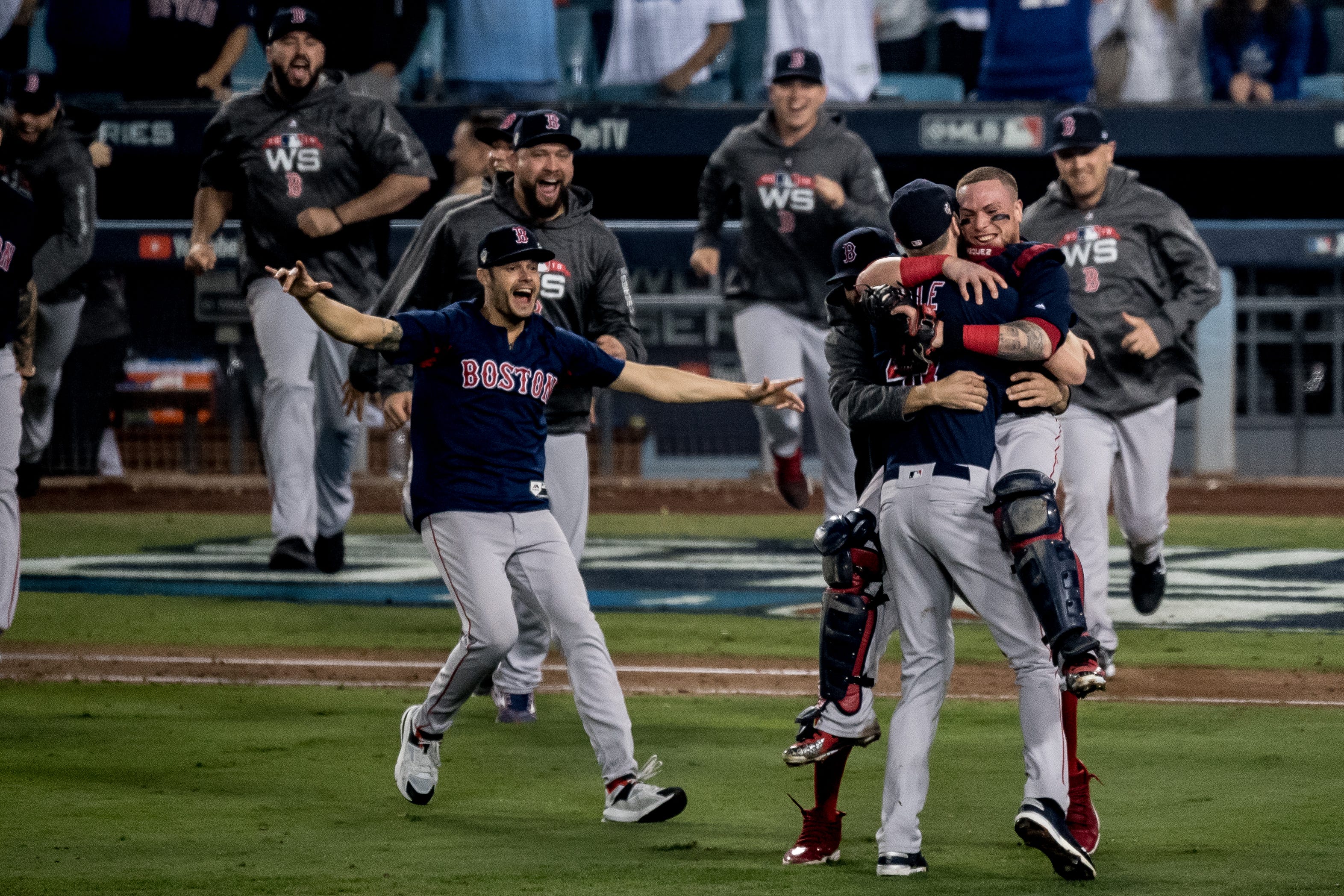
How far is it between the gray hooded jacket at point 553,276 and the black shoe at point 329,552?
3340 mm

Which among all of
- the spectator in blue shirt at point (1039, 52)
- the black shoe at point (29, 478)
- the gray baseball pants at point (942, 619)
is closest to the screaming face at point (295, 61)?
the black shoe at point (29, 478)

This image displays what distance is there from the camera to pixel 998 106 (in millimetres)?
16562

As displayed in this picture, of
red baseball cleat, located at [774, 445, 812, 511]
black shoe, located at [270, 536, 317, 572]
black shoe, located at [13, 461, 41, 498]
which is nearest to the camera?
red baseball cleat, located at [774, 445, 812, 511]

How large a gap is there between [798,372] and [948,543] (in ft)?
15.1

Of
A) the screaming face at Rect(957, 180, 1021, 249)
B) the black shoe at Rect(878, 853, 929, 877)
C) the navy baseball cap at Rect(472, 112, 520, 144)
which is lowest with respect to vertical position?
the black shoe at Rect(878, 853, 929, 877)

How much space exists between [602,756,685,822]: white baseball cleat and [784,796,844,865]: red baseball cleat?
464 mm

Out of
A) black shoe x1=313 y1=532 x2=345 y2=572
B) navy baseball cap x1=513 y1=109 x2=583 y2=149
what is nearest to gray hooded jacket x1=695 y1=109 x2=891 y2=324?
black shoe x1=313 y1=532 x2=345 y2=572

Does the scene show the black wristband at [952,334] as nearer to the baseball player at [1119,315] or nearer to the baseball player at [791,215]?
the baseball player at [1119,315]

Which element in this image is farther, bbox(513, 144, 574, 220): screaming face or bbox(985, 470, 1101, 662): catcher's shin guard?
bbox(513, 144, 574, 220): screaming face

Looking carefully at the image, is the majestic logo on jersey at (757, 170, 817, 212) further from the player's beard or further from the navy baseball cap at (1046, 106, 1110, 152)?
the player's beard

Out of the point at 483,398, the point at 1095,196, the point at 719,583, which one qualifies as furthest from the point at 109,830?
the point at 719,583

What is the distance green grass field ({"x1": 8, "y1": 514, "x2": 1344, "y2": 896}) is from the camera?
13.5 feet

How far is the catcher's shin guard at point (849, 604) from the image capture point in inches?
176

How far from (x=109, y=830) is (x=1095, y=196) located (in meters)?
4.48
